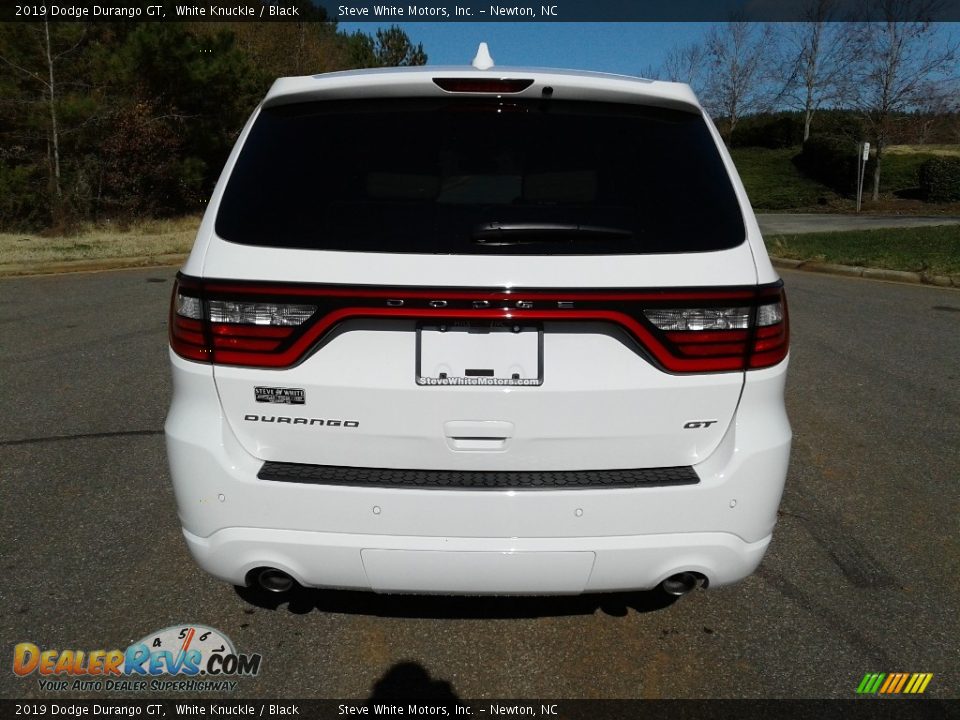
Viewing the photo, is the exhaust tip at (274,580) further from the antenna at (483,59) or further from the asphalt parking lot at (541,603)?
the antenna at (483,59)

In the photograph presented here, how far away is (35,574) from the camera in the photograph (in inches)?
118

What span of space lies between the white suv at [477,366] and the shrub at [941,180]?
98.0 feet

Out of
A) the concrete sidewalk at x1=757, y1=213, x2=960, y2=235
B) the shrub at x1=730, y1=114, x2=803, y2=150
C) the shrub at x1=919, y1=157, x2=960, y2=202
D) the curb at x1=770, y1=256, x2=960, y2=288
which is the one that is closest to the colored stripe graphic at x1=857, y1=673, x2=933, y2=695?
the curb at x1=770, y1=256, x2=960, y2=288

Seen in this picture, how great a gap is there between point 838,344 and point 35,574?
659 cm

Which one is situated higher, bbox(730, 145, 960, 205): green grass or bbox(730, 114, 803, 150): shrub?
bbox(730, 114, 803, 150): shrub

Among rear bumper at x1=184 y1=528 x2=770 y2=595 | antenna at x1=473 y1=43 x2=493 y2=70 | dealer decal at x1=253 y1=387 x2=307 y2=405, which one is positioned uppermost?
antenna at x1=473 y1=43 x2=493 y2=70

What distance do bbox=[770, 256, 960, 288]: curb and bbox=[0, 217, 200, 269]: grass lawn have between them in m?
10.6

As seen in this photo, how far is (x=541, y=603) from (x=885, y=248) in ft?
45.5

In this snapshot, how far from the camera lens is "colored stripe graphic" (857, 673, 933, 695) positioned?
7.95 ft

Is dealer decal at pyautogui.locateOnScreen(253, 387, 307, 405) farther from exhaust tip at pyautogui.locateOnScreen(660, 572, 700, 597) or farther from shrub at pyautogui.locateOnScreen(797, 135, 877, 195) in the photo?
shrub at pyautogui.locateOnScreen(797, 135, 877, 195)

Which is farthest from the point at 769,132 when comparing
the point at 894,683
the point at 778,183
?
the point at 894,683

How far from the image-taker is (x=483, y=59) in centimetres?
250

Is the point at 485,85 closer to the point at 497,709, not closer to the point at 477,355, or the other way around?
the point at 477,355

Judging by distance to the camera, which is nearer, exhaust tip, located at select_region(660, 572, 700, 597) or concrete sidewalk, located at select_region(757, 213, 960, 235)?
exhaust tip, located at select_region(660, 572, 700, 597)
